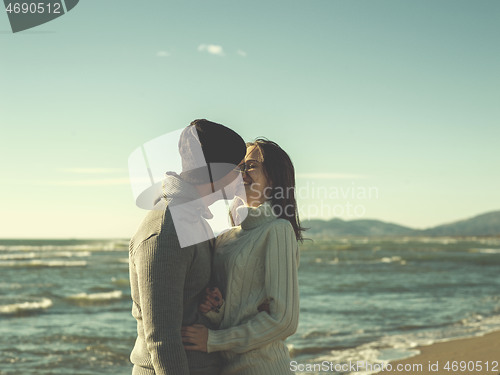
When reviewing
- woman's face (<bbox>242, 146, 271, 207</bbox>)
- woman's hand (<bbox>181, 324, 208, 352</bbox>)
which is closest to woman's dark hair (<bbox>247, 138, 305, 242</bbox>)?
woman's face (<bbox>242, 146, 271, 207</bbox>)

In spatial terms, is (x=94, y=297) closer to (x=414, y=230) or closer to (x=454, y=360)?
(x=454, y=360)

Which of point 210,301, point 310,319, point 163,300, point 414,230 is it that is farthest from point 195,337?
point 414,230

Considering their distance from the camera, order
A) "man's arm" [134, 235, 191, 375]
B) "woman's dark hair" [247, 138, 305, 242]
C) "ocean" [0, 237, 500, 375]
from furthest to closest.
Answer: "ocean" [0, 237, 500, 375], "woman's dark hair" [247, 138, 305, 242], "man's arm" [134, 235, 191, 375]

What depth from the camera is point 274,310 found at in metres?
2.03

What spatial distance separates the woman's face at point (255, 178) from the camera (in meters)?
2.43

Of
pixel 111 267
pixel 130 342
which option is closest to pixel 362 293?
pixel 130 342

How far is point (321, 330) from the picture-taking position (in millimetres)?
10281

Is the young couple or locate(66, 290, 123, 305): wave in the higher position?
the young couple

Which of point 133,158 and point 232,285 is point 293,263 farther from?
point 133,158

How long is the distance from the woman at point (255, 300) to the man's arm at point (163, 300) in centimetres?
18

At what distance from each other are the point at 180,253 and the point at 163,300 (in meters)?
0.17

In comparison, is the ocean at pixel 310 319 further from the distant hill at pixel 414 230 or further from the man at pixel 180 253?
the distant hill at pixel 414 230

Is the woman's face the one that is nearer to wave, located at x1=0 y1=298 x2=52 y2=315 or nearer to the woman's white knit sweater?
the woman's white knit sweater

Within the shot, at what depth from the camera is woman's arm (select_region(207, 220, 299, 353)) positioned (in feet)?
6.56
